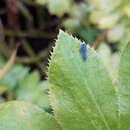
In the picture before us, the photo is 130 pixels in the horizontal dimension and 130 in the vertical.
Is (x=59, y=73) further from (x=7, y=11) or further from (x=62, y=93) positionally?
(x=7, y=11)

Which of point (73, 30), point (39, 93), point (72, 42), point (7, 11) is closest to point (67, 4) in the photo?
point (73, 30)

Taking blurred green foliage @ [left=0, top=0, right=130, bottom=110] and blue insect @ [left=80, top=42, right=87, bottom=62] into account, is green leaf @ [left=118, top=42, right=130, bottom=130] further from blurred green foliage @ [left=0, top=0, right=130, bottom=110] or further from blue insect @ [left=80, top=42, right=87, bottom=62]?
blurred green foliage @ [left=0, top=0, right=130, bottom=110]

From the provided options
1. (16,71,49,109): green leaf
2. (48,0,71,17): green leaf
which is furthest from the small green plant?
(48,0,71,17): green leaf

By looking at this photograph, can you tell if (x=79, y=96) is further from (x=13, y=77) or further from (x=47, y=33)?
(x=47, y=33)

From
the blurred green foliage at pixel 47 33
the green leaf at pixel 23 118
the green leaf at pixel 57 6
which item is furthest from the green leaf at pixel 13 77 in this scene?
the green leaf at pixel 23 118

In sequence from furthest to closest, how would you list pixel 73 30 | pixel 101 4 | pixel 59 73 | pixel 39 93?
pixel 73 30 < pixel 101 4 < pixel 39 93 < pixel 59 73

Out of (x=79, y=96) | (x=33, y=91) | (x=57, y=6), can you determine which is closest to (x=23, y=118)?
(x=79, y=96)

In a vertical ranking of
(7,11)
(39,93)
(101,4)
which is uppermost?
(7,11)
